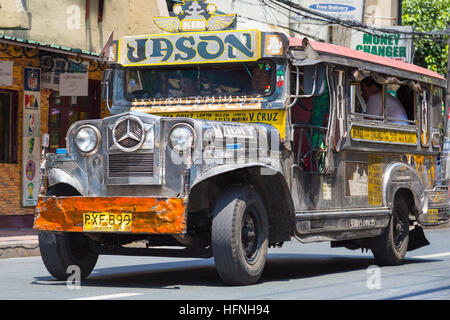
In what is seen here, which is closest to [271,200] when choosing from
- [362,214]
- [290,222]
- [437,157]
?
[290,222]

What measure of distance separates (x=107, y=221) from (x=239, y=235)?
1.19 meters

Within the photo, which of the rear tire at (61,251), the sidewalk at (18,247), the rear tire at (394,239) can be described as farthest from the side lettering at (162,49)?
the sidewalk at (18,247)

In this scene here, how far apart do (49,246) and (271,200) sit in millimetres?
2215

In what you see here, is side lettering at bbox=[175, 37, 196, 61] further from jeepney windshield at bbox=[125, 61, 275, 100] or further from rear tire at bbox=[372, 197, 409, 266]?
rear tire at bbox=[372, 197, 409, 266]

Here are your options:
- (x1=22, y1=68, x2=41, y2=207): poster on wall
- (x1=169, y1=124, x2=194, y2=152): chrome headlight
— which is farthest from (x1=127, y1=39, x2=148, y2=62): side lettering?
(x1=22, y1=68, x2=41, y2=207): poster on wall

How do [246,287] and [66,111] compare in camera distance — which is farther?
[66,111]

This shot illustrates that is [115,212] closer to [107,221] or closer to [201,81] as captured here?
[107,221]

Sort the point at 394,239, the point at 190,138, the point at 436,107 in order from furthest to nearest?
the point at 436,107 < the point at 394,239 < the point at 190,138

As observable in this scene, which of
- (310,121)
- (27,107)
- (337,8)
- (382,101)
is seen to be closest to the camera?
(310,121)

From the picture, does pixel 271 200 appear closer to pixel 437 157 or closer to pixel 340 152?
pixel 340 152

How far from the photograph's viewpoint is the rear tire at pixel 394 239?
38.1 ft

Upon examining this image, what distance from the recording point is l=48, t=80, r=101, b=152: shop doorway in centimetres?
1884

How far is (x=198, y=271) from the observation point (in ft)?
36.0

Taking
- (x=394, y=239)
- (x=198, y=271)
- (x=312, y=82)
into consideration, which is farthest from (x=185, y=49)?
(x=394, y=239)
